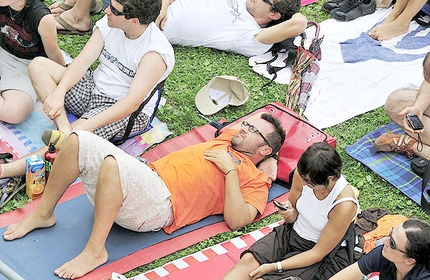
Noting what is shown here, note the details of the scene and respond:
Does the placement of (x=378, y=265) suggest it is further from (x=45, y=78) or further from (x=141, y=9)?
(x=45, y=78)

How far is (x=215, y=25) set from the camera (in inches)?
282

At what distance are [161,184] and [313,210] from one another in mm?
1089

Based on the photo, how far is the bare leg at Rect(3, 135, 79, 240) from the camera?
4.59m

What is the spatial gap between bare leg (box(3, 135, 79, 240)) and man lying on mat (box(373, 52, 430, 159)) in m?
2.67

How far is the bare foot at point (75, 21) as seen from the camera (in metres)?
7.30

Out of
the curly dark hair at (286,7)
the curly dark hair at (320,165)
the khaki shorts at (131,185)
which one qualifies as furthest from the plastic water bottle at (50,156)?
the curly dark hair at (286,7)

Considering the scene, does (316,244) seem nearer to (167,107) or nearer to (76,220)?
(76,220)

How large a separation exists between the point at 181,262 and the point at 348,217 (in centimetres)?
122

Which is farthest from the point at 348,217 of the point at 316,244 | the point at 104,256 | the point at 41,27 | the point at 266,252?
the point at 41,27

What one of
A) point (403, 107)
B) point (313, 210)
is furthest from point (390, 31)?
point (313, 210)

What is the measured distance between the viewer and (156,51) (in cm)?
543

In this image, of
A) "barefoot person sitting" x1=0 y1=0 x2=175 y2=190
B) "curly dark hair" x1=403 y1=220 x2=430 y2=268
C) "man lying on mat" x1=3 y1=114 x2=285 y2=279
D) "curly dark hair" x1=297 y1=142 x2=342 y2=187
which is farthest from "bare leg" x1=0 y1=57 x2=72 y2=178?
"curly dark hair" x1=403 y1=220 x2=430 y2=268

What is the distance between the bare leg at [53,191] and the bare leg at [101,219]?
245 mm

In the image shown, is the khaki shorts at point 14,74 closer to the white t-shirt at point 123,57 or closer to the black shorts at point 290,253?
the white t-shirt at point 123,57
